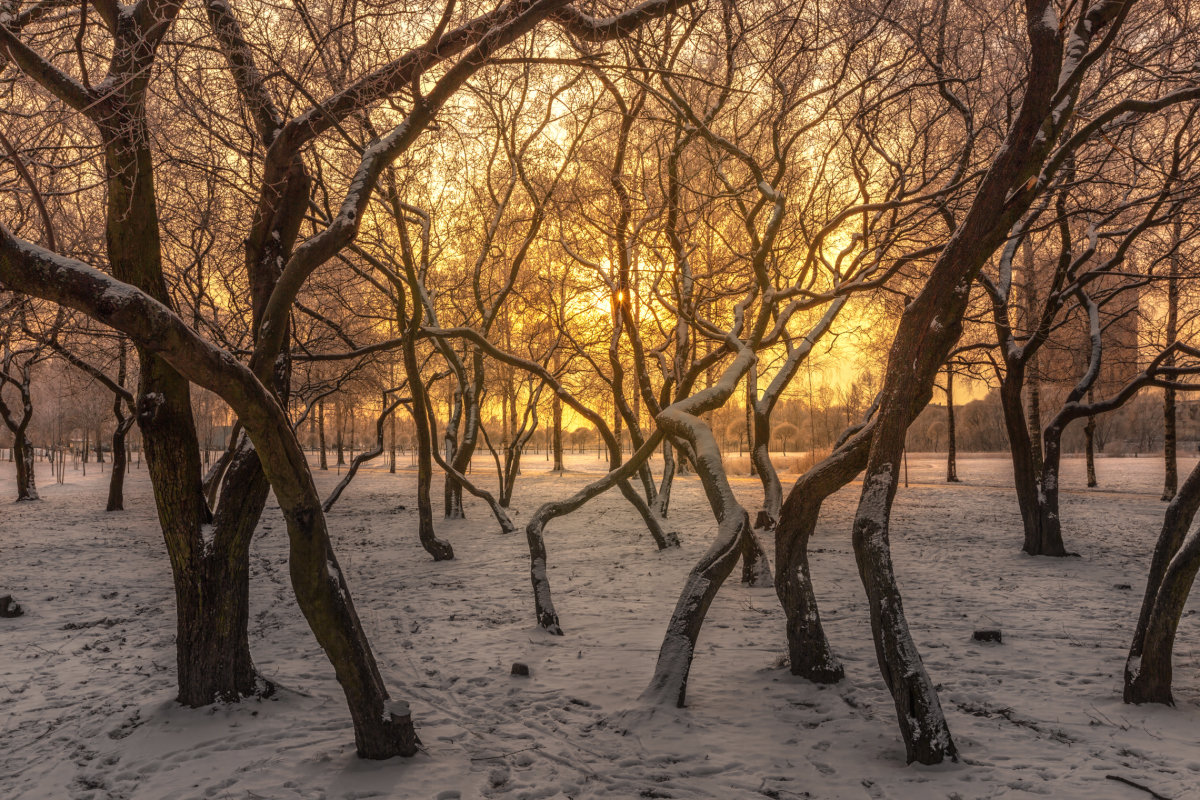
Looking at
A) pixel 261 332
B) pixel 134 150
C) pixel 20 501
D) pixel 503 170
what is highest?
pixel 503 170

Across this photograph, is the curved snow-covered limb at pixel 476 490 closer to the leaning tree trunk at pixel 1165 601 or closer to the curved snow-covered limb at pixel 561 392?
the curved snow-covered limb at pixel 561 392

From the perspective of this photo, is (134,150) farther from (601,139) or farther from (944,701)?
(601,139)

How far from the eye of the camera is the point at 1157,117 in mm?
9352

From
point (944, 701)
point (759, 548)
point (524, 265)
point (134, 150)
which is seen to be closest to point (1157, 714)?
point (944, 701)

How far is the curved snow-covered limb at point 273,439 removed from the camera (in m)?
3.19

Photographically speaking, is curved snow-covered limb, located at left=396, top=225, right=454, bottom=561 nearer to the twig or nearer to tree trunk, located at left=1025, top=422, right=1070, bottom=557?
the twig

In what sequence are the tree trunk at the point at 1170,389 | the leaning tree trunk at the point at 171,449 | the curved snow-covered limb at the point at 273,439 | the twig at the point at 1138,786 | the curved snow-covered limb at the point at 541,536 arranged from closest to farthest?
the curved snow-covered limb at the point at 273,439 < the twig at the point at 1138,786 < the leaning tree trunk at the point at 171,449 < the curved snow-covered limb at the point at 541,536 < the tree trunk at the point at 1170,389

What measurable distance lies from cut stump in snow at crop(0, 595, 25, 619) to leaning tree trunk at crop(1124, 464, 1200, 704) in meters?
10.5

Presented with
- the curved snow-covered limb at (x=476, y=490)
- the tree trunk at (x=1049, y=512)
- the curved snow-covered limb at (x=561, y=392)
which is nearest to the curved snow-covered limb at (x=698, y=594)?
the curved snow-covered limb at (x=561, y=392)

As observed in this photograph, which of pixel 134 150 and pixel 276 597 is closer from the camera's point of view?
pixel 134 150

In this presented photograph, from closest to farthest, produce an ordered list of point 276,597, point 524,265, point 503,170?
point 276,597
point 503,170
point 524,265

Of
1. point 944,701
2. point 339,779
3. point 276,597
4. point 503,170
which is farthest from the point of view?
point 503,170

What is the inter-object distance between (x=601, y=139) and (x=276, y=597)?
9287 millimetres

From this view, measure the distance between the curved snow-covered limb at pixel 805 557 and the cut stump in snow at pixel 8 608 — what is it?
322 inches
